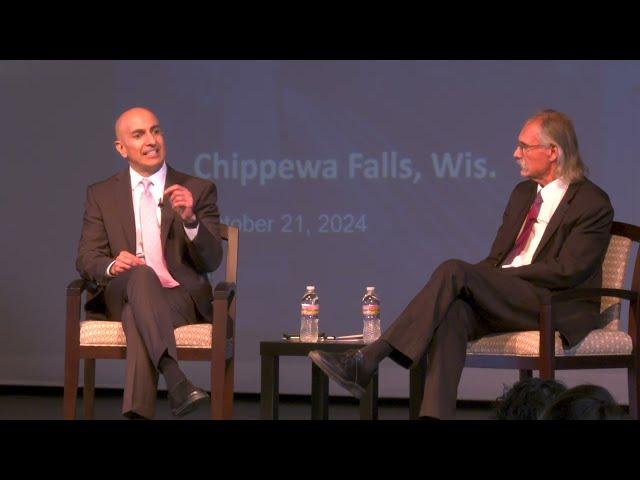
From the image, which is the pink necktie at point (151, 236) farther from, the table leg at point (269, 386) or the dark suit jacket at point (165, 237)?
the table leg at point (269, 386)

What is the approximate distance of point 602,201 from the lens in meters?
3.92

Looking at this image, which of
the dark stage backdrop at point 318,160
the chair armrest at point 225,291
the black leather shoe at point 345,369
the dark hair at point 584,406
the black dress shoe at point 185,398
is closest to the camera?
Result: the dark hair at point 584,406

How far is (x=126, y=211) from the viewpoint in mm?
4145

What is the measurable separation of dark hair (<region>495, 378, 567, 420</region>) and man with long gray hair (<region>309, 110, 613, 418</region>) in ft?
5.93

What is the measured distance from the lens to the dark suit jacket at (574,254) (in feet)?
12.5

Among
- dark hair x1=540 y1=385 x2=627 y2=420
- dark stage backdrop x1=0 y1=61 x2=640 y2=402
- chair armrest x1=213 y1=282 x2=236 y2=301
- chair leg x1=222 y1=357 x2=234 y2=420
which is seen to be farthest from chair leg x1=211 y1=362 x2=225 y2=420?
dark hair x1=540 y1=385 x2=627 y2=420

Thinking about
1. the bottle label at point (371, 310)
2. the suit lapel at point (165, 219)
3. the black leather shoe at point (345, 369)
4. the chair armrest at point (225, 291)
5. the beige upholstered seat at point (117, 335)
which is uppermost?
the suit lapel at point (165, 219)

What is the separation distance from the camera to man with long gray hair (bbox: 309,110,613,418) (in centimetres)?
343

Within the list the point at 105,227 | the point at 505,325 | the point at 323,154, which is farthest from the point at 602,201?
the point at 323,154

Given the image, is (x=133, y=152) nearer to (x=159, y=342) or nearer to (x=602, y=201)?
(x=159, y=342)

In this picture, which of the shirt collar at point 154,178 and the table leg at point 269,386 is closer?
the table leg at point 269,386

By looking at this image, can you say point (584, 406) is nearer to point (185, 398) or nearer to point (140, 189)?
point (185, 398)

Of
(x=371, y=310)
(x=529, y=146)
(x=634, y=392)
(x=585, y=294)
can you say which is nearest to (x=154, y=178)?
(x=371, y=310)

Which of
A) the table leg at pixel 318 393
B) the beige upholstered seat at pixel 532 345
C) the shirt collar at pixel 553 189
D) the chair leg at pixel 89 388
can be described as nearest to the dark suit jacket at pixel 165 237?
the chair leg at pixel 89 388
